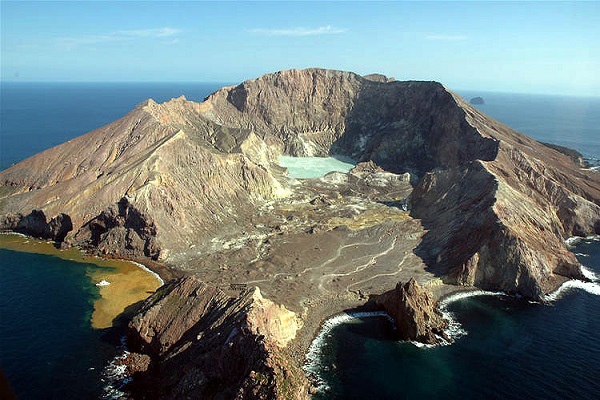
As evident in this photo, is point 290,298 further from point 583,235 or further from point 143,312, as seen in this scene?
point 583,235

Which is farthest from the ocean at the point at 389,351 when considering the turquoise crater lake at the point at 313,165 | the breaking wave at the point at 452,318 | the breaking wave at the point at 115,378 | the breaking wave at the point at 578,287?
the turquoise crater lake at the point at 313,165

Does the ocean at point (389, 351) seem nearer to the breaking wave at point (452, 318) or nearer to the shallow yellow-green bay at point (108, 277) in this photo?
the breaking wave at point (452, 318)

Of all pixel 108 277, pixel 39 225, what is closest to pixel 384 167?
pixel 108 277

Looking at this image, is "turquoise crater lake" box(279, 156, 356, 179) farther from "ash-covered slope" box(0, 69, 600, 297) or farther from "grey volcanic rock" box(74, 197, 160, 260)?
"grey volcanic rock" box(74, 197, 160, 260)

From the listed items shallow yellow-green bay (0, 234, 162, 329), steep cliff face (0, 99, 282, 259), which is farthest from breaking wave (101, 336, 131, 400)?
steep cliff face (0, 99, 282, 259)

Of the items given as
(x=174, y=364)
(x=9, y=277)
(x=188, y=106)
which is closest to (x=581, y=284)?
(x=174, y=364)

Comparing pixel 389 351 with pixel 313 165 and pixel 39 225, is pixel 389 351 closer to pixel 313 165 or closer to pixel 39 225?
pixel 39 225

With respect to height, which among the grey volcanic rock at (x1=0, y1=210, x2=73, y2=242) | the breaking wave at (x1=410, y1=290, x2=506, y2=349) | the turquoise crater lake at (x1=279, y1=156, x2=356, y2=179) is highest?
the turquoise crater lake at (x1=279, y1=156, x2=356, y2=179)
